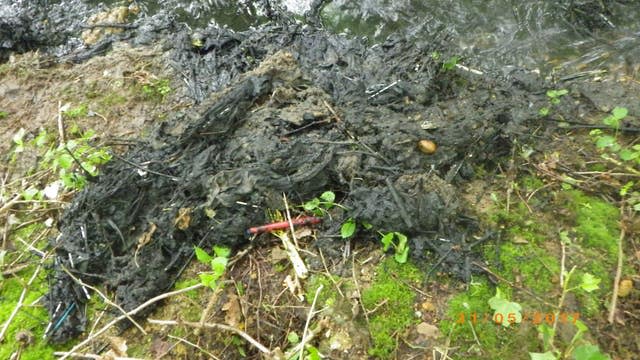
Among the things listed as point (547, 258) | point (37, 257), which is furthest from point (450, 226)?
point (37, 257)

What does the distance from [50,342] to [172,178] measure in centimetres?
123

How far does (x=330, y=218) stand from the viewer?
110 inches

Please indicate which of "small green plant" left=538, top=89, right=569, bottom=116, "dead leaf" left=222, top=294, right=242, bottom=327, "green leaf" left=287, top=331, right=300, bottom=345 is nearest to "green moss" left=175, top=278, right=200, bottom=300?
"dead leaf" left=222, top=294, right=242, bottom=327

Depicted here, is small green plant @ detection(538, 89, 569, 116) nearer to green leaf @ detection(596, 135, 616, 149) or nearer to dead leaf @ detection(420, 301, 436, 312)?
green leaf @ detection(596, 135, 616, 149)

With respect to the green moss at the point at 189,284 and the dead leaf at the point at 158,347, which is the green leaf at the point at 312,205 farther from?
the dead leaf at the point at 158,347

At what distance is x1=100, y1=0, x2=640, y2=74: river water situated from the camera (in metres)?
4.33

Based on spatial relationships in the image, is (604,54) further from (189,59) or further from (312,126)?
(189,59)

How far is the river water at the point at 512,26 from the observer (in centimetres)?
433

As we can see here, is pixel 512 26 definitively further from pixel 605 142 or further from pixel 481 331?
pixel 481 331

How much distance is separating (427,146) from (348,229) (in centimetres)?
81

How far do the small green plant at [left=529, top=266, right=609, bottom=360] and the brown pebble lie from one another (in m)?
1.07

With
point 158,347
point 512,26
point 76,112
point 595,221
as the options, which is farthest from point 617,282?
point 76,112

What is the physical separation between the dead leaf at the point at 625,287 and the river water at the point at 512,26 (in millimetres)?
2479

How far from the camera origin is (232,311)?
2506 mm
